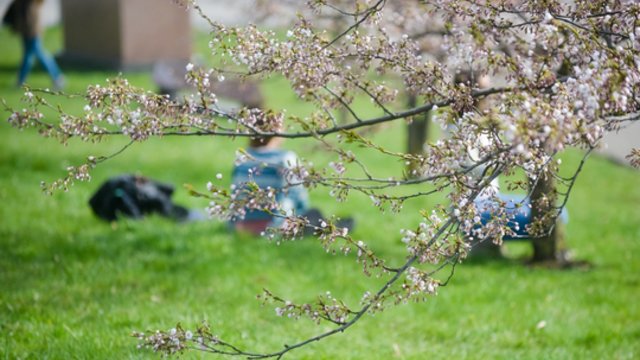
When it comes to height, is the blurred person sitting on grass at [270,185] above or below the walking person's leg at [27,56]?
below

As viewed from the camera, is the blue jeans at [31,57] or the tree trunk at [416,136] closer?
the tree trunk at [416,136]

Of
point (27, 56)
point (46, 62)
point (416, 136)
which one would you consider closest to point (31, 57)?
point (27, 56)

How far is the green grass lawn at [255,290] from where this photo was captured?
554cm

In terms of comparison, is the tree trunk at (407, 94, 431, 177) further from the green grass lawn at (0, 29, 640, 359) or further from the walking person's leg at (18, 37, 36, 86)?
the walking person's leg at (18, 37, 36, 86)

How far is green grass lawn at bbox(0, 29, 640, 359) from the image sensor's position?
5.54 meters

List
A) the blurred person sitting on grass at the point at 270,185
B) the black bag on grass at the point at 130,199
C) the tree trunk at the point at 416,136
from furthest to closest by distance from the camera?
the tree trunk at the point at 416,136
the black bag on grass at the point at 130,199
the blurred person sitting on grass at the point at 270,185

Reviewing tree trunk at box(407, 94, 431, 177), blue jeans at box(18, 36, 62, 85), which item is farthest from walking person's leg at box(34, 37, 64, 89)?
tree trunk at box(407, 94, 431, 177)

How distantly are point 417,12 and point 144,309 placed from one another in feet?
13.5

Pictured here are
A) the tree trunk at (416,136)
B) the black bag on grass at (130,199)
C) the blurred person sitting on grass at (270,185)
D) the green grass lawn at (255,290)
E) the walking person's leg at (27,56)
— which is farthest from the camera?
the walking person's leg at (27,56)

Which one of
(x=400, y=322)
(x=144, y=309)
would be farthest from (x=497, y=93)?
(x=144, y=309)

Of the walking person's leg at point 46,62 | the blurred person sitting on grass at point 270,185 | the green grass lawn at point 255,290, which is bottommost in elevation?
the green grass lawn at point 255,290

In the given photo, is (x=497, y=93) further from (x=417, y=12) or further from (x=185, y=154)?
(x=185, y=154)

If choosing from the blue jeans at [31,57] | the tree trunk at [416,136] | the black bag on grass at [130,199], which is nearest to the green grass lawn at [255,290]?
the black bag on grass at [130,199]

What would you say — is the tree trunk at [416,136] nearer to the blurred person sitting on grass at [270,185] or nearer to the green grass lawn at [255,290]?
the green grass lawn at [255,290]
